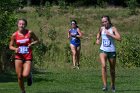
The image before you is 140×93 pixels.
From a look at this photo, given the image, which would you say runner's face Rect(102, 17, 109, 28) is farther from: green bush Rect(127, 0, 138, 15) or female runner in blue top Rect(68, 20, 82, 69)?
green bush Rect(127, 0, 138, 15)

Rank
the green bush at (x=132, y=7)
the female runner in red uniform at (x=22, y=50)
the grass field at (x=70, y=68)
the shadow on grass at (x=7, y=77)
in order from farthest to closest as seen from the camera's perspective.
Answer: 1. the green bush at (x=132, y=7)
2. the shadow on grass at (x=7, y=77)
3. the grass field at (x=70, y=68)
4. the female runner in red uniform at (x=22, y=50)

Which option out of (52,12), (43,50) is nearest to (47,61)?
(43,50)

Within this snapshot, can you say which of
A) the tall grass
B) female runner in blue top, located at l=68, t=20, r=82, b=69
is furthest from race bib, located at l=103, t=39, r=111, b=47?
the tall grass

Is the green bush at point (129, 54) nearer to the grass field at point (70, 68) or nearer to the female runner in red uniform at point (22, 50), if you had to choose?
the grass field at point (70, 68)

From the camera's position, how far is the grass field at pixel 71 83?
17159mm

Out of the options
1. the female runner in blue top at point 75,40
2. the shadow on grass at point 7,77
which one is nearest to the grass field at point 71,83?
the shadow on grass at point 7,77

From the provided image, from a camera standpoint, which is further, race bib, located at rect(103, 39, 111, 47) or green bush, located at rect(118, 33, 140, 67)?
green bush, located at rect(118, 33, 140, 67)

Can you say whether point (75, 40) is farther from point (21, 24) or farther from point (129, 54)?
point (21, 24)

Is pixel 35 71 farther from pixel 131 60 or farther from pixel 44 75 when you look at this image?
pixel 131 60

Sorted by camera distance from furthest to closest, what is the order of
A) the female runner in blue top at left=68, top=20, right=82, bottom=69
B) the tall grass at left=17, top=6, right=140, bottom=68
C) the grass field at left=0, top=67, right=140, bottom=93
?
the tall grass at left=17, top=6, right=140, bottom=68 → the female runner in blue top at left=68, top=20, right=82, bottom=69 → the grass field at left=0, top=67, right=140, bottom=93

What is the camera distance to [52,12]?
6325cm

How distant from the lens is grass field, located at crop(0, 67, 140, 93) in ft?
56.3

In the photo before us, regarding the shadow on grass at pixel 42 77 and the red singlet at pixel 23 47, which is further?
the shadow on grass at pixel 42 77

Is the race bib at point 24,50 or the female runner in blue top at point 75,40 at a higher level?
the race bib at point 24,50
